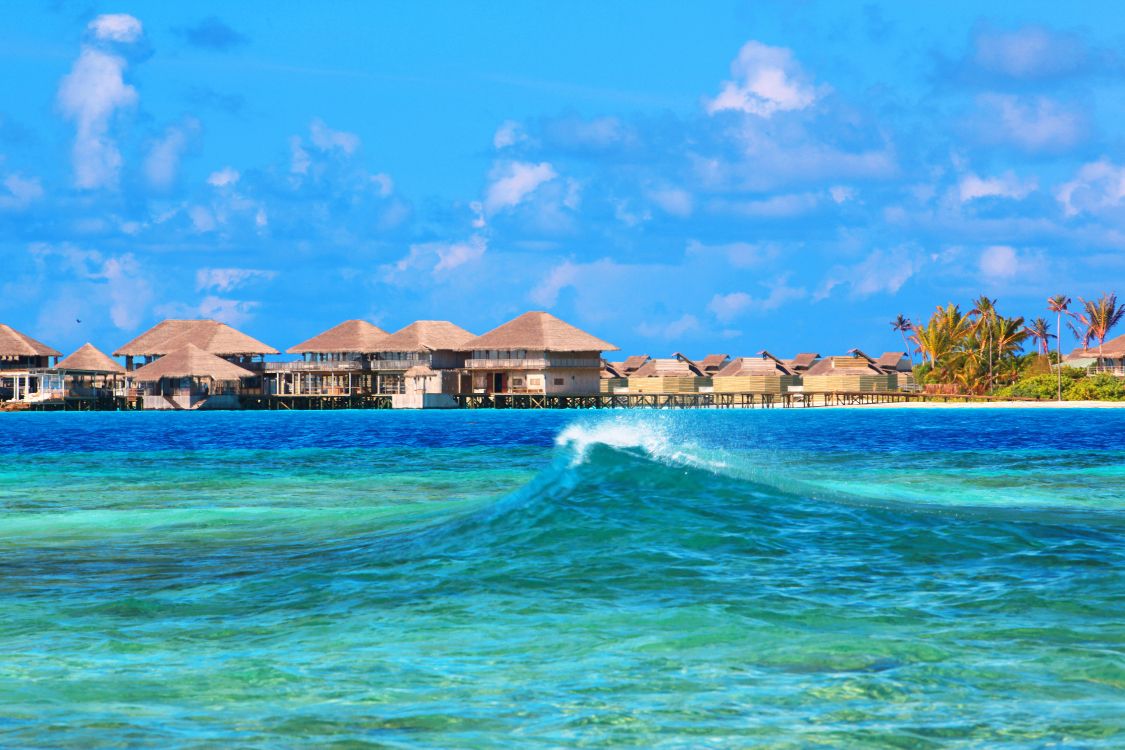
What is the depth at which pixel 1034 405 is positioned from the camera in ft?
244

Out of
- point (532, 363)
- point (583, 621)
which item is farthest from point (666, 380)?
point (583, 621)

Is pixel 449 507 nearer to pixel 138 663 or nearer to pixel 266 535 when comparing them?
pixel 266 535

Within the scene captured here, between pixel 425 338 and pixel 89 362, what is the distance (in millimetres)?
24807

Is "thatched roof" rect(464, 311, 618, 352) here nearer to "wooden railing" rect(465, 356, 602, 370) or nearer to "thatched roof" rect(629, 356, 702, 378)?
"wooden railing" rect(465, 356, 602, 370)

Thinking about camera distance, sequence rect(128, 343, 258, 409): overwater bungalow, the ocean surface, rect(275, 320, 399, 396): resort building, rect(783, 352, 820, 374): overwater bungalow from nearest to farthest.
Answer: the ocean surface, rect(128, 343, 258, 409): overwater bungalow, rect(275, 320, 399, 396): resort building, rect(783, 352, 820, 374): overwater bungalow

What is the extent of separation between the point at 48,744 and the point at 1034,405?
75.7 metres

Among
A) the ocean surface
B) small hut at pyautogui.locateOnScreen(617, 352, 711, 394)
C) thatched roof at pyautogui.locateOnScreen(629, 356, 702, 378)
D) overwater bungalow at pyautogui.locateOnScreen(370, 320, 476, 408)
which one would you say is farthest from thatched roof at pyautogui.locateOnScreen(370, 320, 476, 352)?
the ocean surface

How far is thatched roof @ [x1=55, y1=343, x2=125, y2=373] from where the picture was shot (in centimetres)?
8856

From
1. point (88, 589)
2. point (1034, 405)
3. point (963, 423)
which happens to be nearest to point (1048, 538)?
point (88, 589)

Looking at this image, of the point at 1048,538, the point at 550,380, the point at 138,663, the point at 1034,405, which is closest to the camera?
the point at 138,663

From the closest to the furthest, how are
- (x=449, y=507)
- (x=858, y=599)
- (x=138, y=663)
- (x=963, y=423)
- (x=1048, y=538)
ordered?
(x=138, y=663)
(x=858, y=599)
(x=1048, y=538)
(x=449, y=507)
(x=963, y=423)

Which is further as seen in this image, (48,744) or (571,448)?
(571,448)

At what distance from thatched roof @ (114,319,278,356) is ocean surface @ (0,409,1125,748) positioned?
76.9 metres

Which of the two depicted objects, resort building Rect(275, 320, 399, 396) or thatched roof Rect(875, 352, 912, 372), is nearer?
resort building Rect(275, 320, 399, 396)
